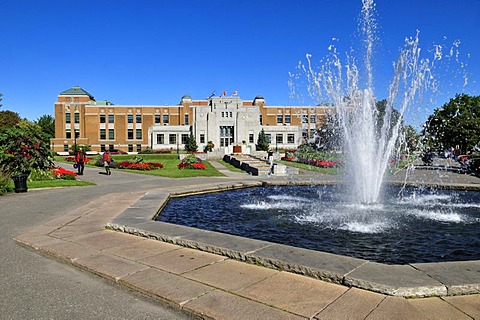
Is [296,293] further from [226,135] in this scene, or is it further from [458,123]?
[226,135]

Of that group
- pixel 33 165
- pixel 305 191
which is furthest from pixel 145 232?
pixel 33 165

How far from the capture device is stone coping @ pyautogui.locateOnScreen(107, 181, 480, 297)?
4.11m

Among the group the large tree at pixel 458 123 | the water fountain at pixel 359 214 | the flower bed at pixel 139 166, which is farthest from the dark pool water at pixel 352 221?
the large tree at pixel 458 123

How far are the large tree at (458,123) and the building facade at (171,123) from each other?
Answer: 72.4 feet

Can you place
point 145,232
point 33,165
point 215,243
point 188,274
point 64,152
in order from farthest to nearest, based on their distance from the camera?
point 64,152 → point 33,165 → point 145,232 → point 215,243 → point 188,274

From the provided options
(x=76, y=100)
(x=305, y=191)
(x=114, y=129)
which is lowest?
(x=305, y=191)

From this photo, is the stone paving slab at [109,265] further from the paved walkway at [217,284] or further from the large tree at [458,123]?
the large tree at [458,123]

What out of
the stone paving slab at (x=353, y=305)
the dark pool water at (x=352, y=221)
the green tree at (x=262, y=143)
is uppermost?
the green tree at (x=262, y=143)

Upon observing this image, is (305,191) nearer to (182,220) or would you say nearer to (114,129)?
(182,220)

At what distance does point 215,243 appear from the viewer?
601cm

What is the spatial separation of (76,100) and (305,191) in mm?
80055

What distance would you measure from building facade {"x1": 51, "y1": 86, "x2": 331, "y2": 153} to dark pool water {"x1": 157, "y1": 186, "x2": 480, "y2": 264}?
59377 millimetres

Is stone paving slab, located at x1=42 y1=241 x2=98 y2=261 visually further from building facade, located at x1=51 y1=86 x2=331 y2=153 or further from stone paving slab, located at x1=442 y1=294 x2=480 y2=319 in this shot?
building facade, located at x1=51 y1=86 x2=331 y2=153

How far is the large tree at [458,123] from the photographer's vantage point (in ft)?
185
